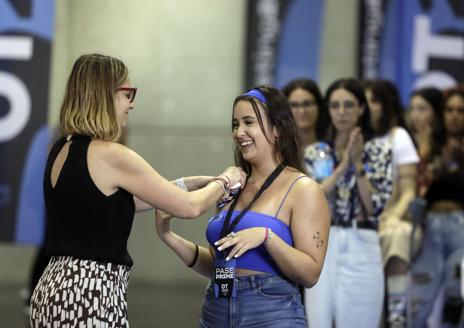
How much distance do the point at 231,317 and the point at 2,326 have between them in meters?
4.06

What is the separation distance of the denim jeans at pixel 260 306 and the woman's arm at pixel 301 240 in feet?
0.23

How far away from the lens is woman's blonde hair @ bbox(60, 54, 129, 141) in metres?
3.15

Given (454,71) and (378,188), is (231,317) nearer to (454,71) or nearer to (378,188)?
(378,188)

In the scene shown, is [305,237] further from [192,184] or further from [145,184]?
[145,184]

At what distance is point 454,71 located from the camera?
8.95 metres

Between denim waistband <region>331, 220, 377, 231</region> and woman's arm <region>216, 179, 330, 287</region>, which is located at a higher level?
woman's arm <region>216, 179, 330, 287</region>

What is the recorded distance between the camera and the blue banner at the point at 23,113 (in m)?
7.40

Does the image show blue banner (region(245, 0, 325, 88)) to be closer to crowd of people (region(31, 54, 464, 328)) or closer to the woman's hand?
crowd of people (region(31, 54, 464, 328))

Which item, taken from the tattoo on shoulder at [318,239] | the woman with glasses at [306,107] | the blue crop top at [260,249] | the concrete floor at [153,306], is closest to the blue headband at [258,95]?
the blue crop top at [260,249]

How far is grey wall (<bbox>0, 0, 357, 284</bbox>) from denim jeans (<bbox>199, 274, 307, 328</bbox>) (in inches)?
231

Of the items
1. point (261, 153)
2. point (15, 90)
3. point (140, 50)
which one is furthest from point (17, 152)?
point (261, 153)

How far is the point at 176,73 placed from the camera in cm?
928

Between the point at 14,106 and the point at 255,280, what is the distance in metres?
4.55

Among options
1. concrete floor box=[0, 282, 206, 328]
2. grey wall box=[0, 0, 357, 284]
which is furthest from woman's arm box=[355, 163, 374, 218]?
grey wall box=[0, 0, 357, 284]
